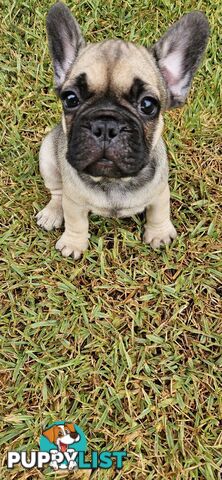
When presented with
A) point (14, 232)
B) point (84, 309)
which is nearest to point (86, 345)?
point (84, 309)

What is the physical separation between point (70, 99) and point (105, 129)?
283 millimetres

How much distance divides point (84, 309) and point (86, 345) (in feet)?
0.67

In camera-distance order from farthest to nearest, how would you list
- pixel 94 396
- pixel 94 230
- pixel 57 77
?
pixel 94 230
pixel 94 396
pixel 57 77

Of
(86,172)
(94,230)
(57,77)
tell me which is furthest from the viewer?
(94,230)

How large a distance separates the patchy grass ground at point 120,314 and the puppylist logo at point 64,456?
38 millimetres

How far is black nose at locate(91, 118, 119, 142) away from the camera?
228 centimetres

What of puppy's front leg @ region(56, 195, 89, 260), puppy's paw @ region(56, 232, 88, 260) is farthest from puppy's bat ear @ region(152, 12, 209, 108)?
puppy's paw @ region(56, 232, 88, 260)

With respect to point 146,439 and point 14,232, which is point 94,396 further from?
point 14,232

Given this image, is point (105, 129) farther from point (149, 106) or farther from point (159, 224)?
point (159, 224)

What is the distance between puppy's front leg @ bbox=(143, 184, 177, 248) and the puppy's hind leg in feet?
1.77

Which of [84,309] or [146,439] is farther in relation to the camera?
[84,309]

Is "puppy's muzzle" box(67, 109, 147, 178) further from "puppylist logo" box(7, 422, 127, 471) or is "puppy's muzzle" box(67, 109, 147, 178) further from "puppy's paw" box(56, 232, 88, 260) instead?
"puppylist logo" box(7, 422, 127, 471)

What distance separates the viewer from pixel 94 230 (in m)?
3.34

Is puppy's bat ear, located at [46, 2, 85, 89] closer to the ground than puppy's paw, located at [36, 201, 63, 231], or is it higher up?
higher up
